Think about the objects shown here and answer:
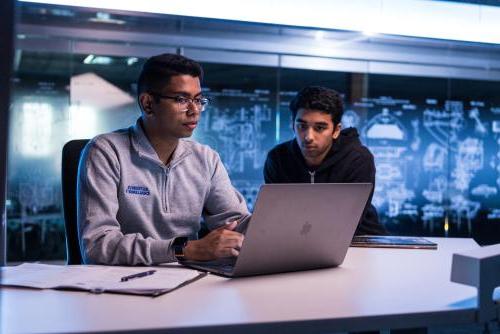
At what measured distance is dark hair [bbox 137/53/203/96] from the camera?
82.4 inches

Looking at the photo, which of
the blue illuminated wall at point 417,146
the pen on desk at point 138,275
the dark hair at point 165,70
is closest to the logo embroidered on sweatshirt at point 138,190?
the dark hair at point 165,70

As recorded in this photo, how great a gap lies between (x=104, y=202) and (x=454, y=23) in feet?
7.33

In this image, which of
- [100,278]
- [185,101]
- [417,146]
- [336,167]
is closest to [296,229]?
[100,278]

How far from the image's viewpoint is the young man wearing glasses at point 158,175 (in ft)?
6.03

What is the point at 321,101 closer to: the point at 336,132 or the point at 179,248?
the point at 336,132

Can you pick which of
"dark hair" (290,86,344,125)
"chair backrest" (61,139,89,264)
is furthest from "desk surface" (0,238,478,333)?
"dark hair" (290,86,344,125)

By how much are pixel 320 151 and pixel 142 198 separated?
1179mm

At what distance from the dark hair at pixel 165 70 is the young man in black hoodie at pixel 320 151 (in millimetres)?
923

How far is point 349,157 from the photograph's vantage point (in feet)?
9.55

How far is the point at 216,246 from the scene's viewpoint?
1.60 meters

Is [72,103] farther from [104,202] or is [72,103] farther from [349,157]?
[104,202]

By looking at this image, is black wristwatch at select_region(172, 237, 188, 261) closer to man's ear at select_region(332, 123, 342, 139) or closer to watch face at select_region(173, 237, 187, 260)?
watch face at select_region(173, 237, 187, 260)

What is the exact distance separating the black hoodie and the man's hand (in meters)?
1.19

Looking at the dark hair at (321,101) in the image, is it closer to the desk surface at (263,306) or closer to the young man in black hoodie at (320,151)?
the young man in black hoodie at (320,151)
